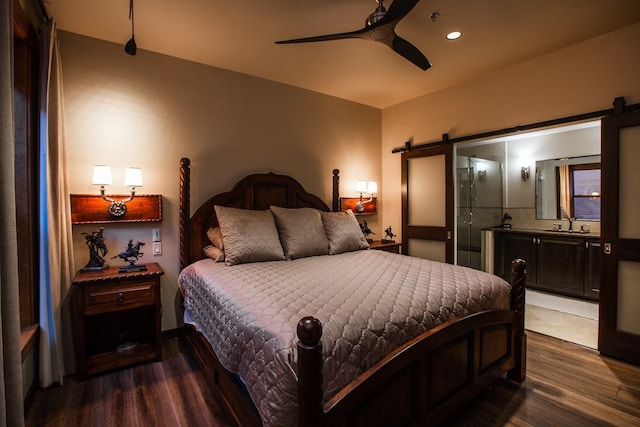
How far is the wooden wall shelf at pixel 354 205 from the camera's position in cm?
420

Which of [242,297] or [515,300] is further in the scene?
[515,300]

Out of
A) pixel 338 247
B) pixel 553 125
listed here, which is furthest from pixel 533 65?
pixel 338 247

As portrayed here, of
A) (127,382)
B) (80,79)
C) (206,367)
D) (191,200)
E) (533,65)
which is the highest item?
(533,65)

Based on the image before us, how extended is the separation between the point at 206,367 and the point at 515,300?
226 cm

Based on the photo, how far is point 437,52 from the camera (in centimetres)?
294

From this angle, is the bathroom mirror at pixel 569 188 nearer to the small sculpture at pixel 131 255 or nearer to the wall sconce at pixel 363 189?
the wall sconce at pixel 363 189

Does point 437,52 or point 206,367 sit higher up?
point 437,52

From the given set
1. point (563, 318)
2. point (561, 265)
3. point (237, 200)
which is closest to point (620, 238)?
point (563, 318)

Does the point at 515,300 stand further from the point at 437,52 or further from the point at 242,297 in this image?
the point at 437,52

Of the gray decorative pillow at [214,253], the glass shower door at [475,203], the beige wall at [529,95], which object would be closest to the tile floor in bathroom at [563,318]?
the glass shower door at [475,203]

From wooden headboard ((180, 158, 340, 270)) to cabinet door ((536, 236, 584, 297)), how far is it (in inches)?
128

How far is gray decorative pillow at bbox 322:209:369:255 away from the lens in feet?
10.4

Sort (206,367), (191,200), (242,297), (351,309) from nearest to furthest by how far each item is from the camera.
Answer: (351,309), (242,297), (206,367), (191,200)

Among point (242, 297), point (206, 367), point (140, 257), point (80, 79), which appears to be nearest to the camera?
point (242, 297)
